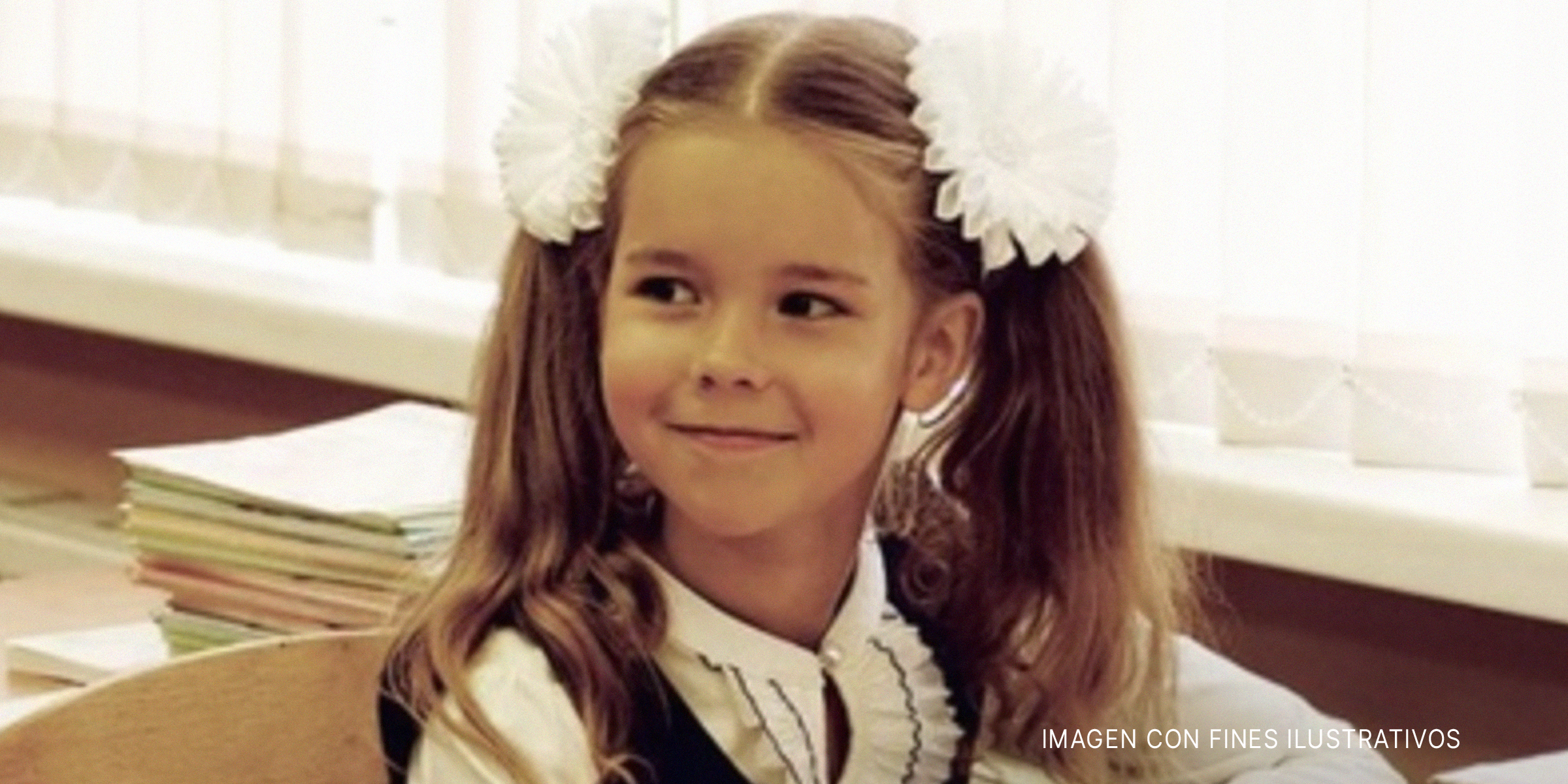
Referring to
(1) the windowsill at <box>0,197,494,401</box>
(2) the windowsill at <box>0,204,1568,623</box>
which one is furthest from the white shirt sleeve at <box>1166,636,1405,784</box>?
(1) the windowsill at <box>0,197,494,401</box>

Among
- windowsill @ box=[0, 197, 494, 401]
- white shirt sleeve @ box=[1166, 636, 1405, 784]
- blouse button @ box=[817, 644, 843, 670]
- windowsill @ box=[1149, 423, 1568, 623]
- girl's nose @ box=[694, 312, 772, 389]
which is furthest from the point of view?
windowsill @ box=[0, 197, 494, 401]

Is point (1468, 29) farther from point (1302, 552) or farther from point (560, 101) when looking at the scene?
point (560, 101)

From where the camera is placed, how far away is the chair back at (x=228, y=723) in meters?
1.57

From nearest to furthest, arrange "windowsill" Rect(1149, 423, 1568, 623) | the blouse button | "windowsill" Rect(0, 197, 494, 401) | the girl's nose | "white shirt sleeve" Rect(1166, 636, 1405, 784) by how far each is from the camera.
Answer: the girl's nose → the blouse button → "white shirt sleeve" Rect(1166, 636, 1405, 784) → "windowsill" Rect(1149, 423, 1568, 623) → "windowsill" Rect(0, 197, 494, 401)

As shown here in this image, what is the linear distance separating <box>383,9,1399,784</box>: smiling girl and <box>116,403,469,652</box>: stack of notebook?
13.8 inches

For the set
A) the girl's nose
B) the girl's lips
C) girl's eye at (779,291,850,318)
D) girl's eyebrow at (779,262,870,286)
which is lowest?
the girl's lips

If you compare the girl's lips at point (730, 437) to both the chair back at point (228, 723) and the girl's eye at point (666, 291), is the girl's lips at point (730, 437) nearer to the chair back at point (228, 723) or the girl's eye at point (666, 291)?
the girl's eye at point (666, 291)

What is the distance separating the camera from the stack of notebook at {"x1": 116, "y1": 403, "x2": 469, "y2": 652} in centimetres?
191

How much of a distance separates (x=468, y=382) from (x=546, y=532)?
2.83ft

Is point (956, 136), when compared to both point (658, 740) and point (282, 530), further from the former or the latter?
point (282, 530)

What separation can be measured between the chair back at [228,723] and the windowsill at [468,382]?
0.40 m

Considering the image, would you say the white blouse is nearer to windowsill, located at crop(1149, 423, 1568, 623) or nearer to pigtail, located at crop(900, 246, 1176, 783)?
pigtail, located at crop(900, 246, 1176, 783)

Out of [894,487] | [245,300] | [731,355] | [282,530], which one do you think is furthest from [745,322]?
[245,300]

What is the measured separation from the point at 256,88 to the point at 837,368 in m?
1.42
